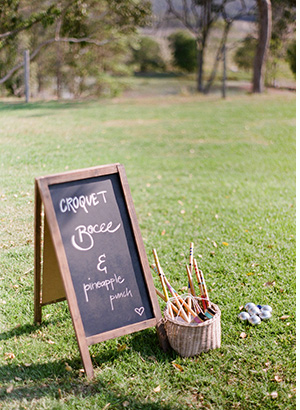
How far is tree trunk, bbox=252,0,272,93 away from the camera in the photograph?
51.5 ft

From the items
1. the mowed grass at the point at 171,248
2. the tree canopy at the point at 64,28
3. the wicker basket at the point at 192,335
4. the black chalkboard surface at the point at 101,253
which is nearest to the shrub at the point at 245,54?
the tree canopy at the point at 64,28

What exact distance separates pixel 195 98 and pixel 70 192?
44.5ft

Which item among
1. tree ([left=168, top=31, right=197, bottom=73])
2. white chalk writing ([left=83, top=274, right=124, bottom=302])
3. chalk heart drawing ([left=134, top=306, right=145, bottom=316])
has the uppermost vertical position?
tree ([left=168, top=31, right=197, bottom=73])

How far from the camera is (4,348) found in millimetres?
3316

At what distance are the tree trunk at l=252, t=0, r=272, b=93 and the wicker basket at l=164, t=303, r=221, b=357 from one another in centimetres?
1486

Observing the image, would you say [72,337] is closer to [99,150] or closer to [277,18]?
[99,150]

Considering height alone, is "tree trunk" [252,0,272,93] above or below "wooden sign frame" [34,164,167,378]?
above

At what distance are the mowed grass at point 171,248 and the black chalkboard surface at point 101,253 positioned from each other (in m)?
0.37

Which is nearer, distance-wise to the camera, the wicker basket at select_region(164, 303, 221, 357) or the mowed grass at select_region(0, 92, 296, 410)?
the mowed grass at select_region(0, 92, 296, 410)

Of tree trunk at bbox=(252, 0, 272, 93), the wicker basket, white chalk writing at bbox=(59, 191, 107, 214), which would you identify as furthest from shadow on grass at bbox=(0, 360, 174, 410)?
tree trunk at bbox=(252, 0, 272, 93)

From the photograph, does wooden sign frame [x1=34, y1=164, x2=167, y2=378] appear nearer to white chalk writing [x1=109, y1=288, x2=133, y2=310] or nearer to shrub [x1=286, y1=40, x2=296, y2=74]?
white chalk writing [x1=109, y1=288, x2=133, y2=310]

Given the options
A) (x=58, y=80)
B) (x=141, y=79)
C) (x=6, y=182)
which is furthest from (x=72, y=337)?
(x=141, y=79)

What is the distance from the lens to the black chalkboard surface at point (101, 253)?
2.98 m

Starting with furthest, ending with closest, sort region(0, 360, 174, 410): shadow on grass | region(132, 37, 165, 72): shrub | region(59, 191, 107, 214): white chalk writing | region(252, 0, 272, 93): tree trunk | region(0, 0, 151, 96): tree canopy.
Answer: region(132, 37, 165, 72): shrub → region(252, 0, 272, 93): tree trunk → region(0, 0, 151, 96): tree canopy → region(59, 191, 107, 214): white chalk writing → region(0, 360, 174, 410): shadow on grass
